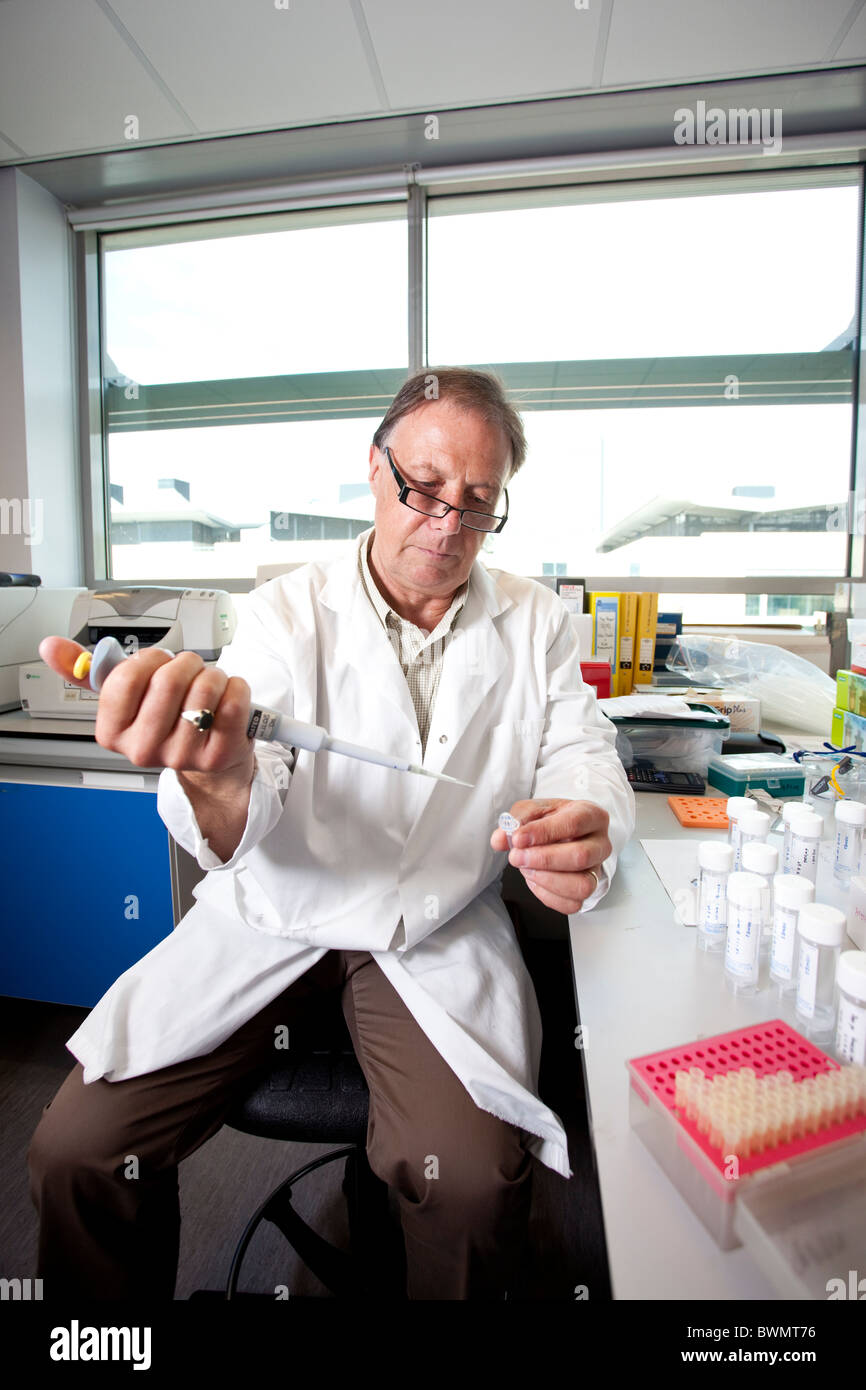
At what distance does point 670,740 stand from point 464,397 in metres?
0.86

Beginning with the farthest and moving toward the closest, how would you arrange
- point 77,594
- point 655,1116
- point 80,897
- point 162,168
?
point 162,168 → point 77,594 → point 80,897 → point 655,1116

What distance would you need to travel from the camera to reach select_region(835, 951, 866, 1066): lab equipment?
0.59 m

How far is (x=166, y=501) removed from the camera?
2875 mm

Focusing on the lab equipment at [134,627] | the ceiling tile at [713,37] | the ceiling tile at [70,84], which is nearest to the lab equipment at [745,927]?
the lab equipment at [134,627]

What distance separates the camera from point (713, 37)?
1875 millimetres

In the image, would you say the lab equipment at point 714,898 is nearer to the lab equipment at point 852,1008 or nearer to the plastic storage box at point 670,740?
the lab equipment at point 852,1008

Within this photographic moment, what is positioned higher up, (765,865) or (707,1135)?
(765,865)

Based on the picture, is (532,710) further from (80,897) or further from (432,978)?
(80,897)

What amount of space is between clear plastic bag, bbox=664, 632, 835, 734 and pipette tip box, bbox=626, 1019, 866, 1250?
4.52ft

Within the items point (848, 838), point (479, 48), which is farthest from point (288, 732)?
point (479, 48)

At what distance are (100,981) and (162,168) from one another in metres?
2.85

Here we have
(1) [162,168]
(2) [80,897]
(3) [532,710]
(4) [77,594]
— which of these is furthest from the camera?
(1) [162,168]

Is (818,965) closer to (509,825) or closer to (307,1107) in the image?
(509,825)
